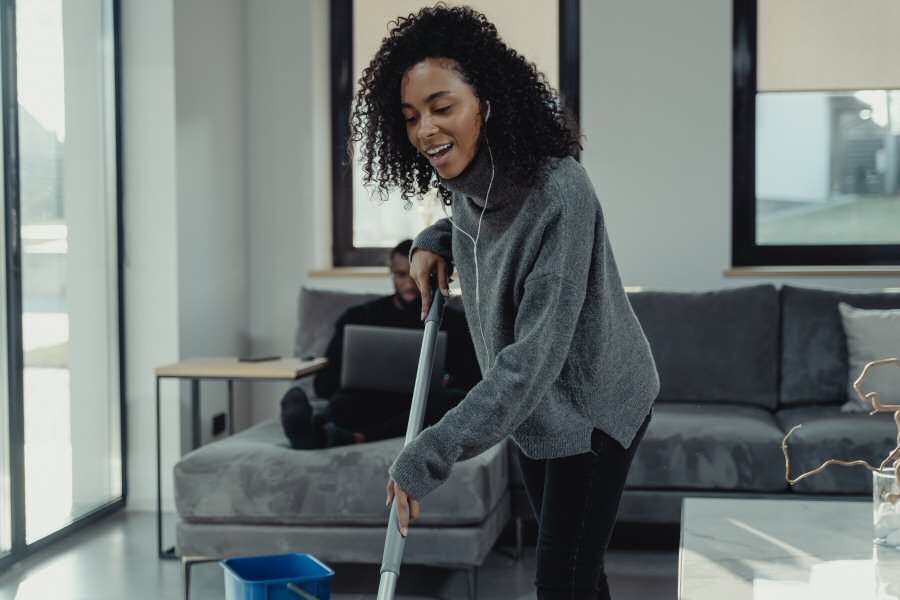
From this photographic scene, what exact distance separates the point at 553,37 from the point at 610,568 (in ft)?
7.38

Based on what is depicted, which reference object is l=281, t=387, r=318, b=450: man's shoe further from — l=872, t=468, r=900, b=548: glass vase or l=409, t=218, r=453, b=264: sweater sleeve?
l=872, t=468, r=900, b=548: glass vase

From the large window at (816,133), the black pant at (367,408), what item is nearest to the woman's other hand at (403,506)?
the black pant at (367,408)

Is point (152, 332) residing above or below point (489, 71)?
below

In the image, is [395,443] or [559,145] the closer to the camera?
[559,145]

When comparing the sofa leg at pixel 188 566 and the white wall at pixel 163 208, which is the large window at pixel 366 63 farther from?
the sofa leg at pixel 188 566

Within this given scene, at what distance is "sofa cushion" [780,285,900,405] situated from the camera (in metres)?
3.57

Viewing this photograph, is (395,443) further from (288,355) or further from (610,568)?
(288,355)

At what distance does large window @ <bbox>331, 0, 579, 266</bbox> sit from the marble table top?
2.43 m

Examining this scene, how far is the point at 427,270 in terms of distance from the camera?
1726 mm

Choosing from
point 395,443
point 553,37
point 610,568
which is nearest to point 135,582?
point 395,443

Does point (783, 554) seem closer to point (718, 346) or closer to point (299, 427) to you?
point (299, 427)

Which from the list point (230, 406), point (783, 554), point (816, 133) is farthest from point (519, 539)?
point (816, 133)

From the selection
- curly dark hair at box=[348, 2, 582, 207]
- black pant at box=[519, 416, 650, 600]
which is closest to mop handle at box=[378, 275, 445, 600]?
black pant at box=[519, 416, 650, 600]

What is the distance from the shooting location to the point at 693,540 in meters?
1.97
